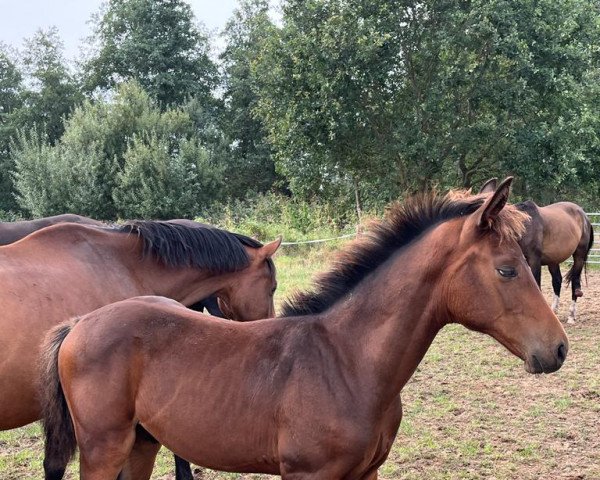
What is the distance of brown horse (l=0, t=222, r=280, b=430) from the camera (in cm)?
331

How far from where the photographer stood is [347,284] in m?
2.61

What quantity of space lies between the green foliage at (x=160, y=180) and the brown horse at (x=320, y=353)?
19957mm

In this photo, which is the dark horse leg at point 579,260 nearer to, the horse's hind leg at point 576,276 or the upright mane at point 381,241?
the horse's hind leg at point 576,276

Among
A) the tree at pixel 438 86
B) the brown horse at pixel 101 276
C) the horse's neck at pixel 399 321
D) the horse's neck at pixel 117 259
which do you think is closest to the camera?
the horse's neck at pixel 399 321

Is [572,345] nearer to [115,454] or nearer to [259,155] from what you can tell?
[115,454]

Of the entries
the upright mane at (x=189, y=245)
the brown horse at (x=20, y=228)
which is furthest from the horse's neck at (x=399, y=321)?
the brown horse at (x=20, y=228)

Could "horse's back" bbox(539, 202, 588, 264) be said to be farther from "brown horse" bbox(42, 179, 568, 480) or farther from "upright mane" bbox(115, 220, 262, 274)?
"brown horse" bbox(42, 179, 568, 480)

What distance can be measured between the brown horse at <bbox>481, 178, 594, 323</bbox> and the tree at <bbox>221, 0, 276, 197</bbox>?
65.2ft

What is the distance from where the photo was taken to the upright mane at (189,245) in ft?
12.9

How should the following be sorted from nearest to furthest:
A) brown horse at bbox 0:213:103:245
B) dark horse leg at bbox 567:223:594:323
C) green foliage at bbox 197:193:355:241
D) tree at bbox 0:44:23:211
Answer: brown horse at bbox 0:213:103:245
dark horse leg at bbox 567:223:594:323
green foliage at bbox 197:193:355:241
tree at bbox 0:44:23:211

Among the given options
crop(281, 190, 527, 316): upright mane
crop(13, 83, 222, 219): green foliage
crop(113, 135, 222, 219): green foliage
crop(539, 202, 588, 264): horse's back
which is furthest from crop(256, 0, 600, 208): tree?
crop(281, 190, 527, 316): upright mane

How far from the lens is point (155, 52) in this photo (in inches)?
1083

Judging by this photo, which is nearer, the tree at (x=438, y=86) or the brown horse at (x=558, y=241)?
the brown horse at (x=558, y=241)

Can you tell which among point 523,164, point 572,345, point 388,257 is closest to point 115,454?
point 388,257
